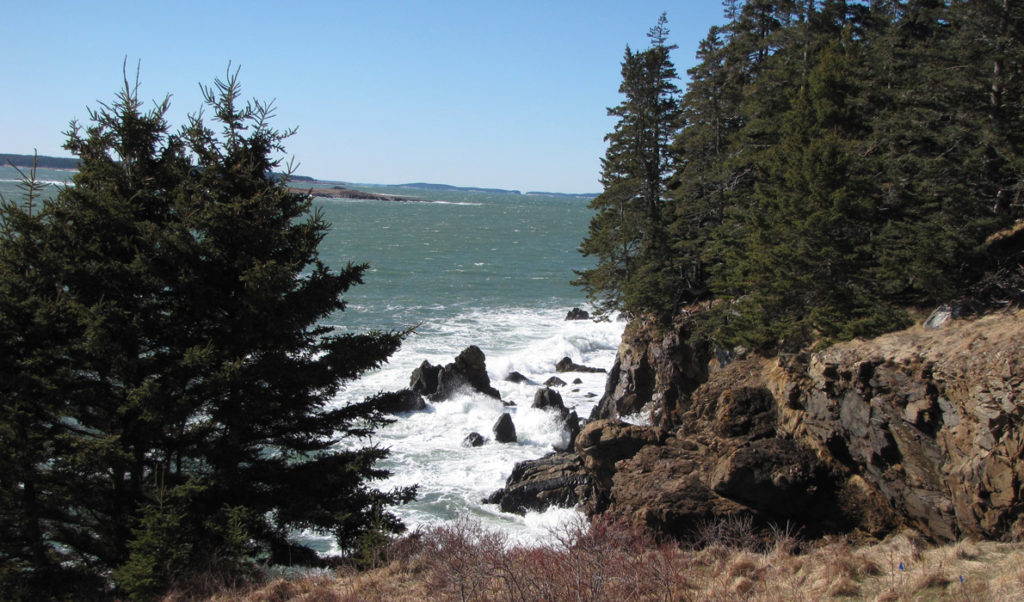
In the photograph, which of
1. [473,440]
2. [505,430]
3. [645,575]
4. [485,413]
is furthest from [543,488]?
[645,575]

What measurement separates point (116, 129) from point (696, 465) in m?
13.0

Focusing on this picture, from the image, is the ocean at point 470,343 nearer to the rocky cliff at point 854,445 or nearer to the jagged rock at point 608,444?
the jagged rock at point 608,444

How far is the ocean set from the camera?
2034 centimetres

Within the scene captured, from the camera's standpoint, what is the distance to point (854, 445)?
13.4 m

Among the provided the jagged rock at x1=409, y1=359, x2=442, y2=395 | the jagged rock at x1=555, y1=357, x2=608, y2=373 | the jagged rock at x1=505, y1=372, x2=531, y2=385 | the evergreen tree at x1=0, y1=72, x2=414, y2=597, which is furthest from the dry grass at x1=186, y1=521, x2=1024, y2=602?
the jagged rock at x1=555, y1=357, x2=608, y2=373

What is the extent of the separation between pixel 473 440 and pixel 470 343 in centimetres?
1412

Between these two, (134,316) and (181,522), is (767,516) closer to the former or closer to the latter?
(181,522)

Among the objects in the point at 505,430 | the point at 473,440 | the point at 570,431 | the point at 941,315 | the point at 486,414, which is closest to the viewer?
the point at 941,315

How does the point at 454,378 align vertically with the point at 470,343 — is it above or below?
below

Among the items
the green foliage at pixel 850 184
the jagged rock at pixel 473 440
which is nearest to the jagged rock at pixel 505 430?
the jagged rock at pixel 473 440

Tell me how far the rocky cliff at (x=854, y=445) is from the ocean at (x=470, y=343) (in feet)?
9.67

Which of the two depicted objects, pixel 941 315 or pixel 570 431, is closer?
pixel 941 315

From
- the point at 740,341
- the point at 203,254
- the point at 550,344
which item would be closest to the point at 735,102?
the point at 740,341

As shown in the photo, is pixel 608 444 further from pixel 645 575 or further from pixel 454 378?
pixel 454 378
